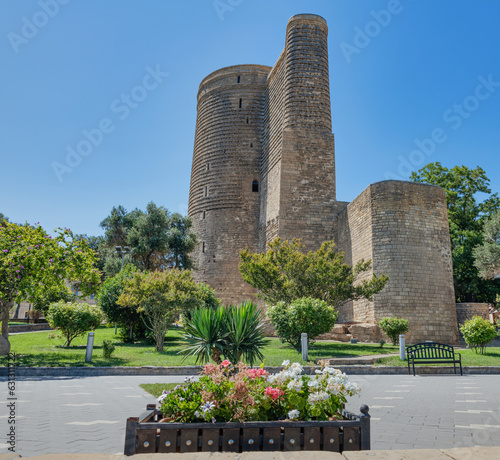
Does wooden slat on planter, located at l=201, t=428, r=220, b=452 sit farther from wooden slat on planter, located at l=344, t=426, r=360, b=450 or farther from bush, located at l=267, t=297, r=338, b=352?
bush, located at l=267, t=297, r=338, b=352

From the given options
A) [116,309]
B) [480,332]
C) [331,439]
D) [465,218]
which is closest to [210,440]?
[331,439]

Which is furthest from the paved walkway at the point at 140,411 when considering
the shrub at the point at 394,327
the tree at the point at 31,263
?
the shrub at the point at 394,327

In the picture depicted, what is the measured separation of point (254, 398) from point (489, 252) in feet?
73.6

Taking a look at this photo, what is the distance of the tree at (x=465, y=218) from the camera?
23609 millimetres

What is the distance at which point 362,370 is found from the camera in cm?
862

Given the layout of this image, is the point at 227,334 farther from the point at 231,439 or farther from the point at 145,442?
the point at 145,442

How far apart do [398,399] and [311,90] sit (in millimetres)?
18531

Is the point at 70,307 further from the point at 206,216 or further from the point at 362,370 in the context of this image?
the point at 206,216

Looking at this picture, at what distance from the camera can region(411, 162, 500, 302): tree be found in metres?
23.6

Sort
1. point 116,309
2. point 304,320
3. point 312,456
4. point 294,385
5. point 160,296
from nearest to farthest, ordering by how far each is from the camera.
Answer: point 312,456
point 294,385
point 304,320
point 160,296
point 116,309

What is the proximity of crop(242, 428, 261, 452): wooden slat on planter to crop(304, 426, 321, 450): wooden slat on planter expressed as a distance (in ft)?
0.93

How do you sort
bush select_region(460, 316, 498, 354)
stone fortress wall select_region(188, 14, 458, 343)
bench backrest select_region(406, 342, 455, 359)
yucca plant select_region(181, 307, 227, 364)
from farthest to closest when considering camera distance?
stone fortress wall select_region(188, 14, 458, 343), bush select_region(460, 316, 498, 354), bench backrest select_region(406, 342, 455, 359), yucca plant select_region(181, 307, 227, 364)

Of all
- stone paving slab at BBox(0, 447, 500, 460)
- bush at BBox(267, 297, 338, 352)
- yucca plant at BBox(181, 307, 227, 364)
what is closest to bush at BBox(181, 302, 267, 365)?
yucca plant at BBox(181, 307, 227, 364)

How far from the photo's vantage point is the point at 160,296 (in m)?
11.7
